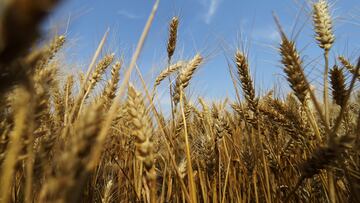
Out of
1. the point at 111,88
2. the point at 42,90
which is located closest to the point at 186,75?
the point at 111,88

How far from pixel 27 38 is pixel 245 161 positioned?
68.6 inches

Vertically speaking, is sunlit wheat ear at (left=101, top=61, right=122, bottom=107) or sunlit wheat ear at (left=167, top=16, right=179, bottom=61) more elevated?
sunlit wheat ear at (left=167, top=16, right=179, bottom=61)

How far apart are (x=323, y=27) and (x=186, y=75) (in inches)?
32.8

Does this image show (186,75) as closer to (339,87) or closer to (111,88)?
(111,88)

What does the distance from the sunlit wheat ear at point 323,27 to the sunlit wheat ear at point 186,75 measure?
2.41 feet

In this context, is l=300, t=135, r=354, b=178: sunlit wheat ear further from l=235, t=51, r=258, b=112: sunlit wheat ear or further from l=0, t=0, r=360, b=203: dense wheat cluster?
l=235, t=51, r=258, b=112: sunlit wheat ear

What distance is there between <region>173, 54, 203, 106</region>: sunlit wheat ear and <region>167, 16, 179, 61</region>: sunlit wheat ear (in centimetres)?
19

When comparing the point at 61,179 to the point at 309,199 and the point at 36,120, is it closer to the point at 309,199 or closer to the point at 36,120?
the point at 36,120

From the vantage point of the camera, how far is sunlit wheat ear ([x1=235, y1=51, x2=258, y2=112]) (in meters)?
1.89

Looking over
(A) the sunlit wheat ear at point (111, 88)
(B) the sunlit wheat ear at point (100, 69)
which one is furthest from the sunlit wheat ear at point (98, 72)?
(A) the sunlit wheat ear at point (111, 88)

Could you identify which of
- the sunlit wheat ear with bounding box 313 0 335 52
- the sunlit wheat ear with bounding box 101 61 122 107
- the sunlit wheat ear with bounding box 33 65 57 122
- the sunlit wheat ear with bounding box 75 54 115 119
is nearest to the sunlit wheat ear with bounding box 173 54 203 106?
the sunlit wheat ear with bounding box 101 61 122 107

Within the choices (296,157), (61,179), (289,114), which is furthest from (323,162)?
(296,157)

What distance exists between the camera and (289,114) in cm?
167

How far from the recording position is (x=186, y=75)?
2.03 m
